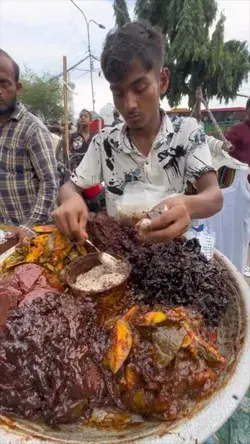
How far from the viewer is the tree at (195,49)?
66.4 ft

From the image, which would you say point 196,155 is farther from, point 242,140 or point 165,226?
point 242,140

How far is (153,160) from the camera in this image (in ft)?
6.47

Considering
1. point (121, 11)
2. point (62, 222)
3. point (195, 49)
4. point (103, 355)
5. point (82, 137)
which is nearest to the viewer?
point (103, 355)

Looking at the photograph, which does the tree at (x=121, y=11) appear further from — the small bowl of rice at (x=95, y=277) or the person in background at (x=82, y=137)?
the small bowl of rice at (x=95, y=277)

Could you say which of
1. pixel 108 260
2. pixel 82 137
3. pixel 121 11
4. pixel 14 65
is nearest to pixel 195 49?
pixel 121 11

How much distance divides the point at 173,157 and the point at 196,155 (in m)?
0.15

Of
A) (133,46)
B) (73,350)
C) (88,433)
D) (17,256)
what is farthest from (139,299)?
(133,46)

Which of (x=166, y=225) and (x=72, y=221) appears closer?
(x=166, y=225)

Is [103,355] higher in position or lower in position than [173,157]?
lower

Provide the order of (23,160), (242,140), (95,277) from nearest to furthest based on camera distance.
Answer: (95,277)
(23,160)
(242,140)

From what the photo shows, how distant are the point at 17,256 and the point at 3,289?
429mm

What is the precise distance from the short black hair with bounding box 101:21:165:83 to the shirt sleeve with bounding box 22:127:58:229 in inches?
45.5

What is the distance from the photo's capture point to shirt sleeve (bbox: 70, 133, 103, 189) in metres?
2.14

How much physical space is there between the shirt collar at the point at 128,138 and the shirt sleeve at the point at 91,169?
4.9 inches
